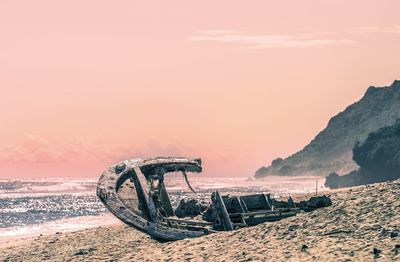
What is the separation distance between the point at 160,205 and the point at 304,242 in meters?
9.36

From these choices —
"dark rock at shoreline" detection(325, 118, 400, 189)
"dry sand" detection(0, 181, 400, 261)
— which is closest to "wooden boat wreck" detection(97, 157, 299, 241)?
"dry sand" detection(0, 181, 400, 261)

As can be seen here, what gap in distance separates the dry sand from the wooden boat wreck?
3.32 feet

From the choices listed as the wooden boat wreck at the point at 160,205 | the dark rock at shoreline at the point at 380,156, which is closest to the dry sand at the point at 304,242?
the wooden boat wreck at the point at 160,205

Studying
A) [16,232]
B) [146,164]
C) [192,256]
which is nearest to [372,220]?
[192,256]

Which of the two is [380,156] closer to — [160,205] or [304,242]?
[160,205]

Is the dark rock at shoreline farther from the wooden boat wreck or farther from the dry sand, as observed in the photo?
the dry sand

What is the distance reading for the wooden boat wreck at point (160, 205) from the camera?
24.8 metres

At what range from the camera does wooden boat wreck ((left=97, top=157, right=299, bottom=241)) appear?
2475 cm

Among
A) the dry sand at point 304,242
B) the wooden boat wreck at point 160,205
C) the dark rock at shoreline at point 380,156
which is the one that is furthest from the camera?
the dark rock at shoreline at point 380,156

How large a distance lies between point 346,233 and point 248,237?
364cm

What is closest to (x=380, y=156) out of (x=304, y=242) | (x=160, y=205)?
(x=160, y=205)

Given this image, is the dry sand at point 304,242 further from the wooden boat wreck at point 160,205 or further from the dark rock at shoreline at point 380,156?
the dark rock at shoreline at point 380,156

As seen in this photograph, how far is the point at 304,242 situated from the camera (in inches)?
777

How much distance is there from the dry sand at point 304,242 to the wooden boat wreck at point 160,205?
101 centimetres
